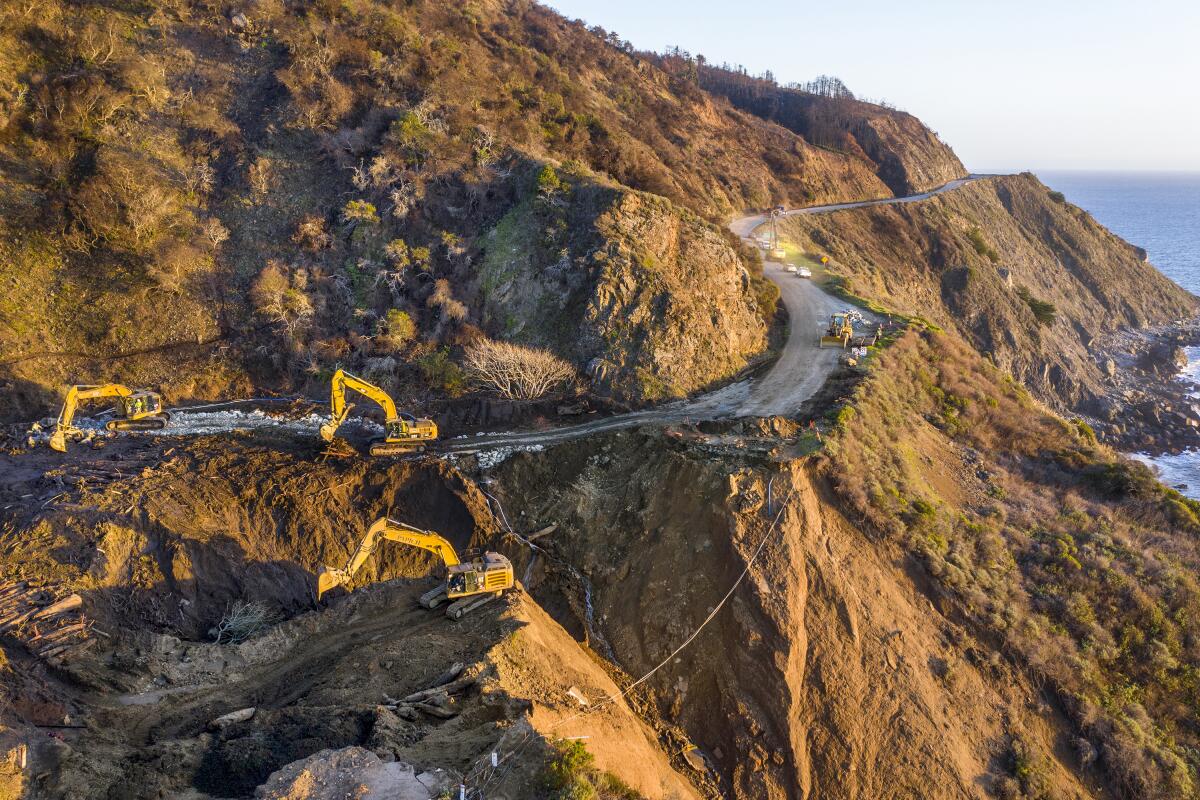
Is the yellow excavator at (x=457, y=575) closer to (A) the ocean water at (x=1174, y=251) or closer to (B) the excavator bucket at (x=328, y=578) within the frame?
(B) the excavator bucket at (x=328, y=578)

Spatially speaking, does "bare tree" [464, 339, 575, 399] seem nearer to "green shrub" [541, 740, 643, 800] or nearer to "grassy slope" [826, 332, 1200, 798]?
"grassy slope" [826, 332, 1200, 798]

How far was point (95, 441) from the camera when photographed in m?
26.7

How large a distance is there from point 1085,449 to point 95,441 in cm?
4559

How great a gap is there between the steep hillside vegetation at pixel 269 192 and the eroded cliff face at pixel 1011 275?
63.9 ft

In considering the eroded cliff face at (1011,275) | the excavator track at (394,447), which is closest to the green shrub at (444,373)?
the excavator track at (394,447)

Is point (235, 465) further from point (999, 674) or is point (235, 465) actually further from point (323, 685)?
point (999, 674)

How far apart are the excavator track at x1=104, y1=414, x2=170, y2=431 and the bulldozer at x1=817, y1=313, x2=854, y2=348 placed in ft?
109

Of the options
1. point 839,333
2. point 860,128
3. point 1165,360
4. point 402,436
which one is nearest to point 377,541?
point 402,436

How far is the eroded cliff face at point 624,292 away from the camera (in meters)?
33.1

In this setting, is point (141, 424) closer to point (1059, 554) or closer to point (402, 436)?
point (402, 436)

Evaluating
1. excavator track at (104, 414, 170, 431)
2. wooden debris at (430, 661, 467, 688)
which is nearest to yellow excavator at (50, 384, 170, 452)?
excavator track at (104, 414, 170, 431)

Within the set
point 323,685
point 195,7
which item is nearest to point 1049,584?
point 323,685

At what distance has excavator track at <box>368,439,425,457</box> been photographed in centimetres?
2726

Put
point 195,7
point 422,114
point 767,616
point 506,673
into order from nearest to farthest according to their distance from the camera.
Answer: point 506,673, point 767,616, point 422,114, point 195,7
